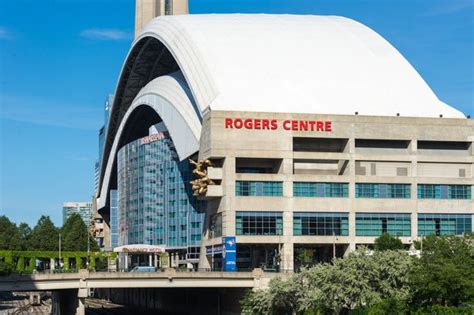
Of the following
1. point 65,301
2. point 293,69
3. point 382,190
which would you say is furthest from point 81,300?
point 293,69

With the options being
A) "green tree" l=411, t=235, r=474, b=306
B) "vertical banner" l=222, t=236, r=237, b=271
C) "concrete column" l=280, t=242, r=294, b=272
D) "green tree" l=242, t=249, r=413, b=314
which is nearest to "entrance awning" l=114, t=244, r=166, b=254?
"vertical banner" l=222, t=236, r=237, b=271

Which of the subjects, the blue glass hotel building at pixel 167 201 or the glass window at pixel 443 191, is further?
the blue glass hotel building at pixel 167 201

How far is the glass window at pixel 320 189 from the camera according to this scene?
14800 cm

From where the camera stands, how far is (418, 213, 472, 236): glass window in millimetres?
151875

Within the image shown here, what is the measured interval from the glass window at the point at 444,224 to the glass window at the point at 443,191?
115 inches

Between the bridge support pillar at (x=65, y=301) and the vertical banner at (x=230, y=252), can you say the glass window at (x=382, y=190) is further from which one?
the bridge support pillar at (x=65, y=301)

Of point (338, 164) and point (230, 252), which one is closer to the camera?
point (230, 252)

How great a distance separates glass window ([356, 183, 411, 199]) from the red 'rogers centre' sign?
1077cm

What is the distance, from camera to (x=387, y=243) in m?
142

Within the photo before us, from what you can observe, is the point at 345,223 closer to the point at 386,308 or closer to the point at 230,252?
the point at 230,252

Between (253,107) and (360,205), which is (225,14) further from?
(360,205)

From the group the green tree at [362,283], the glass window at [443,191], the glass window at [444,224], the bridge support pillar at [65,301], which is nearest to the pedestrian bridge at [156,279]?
the bridge support pillar at [65,301]

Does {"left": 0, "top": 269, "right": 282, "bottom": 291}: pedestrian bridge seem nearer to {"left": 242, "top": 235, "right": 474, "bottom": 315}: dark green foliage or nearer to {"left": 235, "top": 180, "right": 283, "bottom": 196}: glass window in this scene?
{"left": 242, "top": 235, "right": 474, "bottom": 315}: dark green foliage

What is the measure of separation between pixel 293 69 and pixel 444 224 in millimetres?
36051
